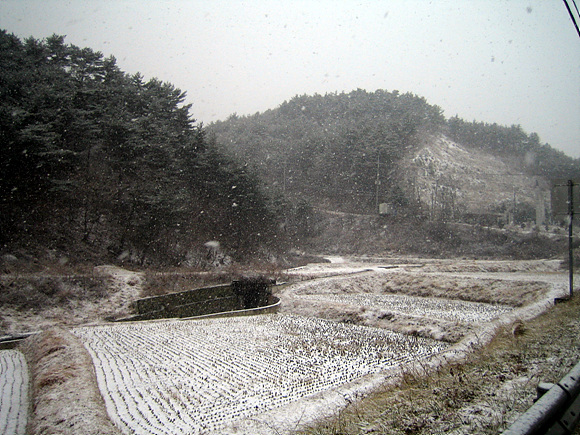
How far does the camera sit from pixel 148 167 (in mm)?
28516

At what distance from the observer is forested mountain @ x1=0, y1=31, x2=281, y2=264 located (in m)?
20.8

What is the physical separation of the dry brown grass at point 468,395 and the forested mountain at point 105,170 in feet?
68.2

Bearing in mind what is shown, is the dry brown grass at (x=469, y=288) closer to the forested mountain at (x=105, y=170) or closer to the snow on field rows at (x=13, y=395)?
the snow on field rows at (x=13, y=395)

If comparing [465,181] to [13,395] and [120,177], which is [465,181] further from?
[13,395]

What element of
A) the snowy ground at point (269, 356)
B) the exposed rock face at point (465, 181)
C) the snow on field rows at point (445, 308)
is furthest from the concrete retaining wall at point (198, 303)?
the exposed rock face at point (465, 181)

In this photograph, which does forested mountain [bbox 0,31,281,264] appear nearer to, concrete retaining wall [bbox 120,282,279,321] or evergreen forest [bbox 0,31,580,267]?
evergreen forest [bbox 0,31,580,267]

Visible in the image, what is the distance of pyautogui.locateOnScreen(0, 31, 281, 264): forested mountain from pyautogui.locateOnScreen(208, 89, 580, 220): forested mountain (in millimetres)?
7447

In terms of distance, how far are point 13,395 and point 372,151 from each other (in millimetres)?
60012

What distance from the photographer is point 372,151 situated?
202 ft

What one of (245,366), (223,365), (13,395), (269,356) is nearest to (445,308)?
(269,356)

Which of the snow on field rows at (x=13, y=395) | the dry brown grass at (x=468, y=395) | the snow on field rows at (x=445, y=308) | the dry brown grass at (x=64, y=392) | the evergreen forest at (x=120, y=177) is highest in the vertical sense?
the evergreen forest at (x=120, y=177)

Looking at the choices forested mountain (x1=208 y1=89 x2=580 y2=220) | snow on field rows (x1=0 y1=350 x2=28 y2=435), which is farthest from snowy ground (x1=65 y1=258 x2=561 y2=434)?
forested mountain (x1=208 y1=89 x2=580 y2=220)

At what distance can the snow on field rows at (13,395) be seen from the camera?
16.0 feet

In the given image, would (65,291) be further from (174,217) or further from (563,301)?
(563,301)
